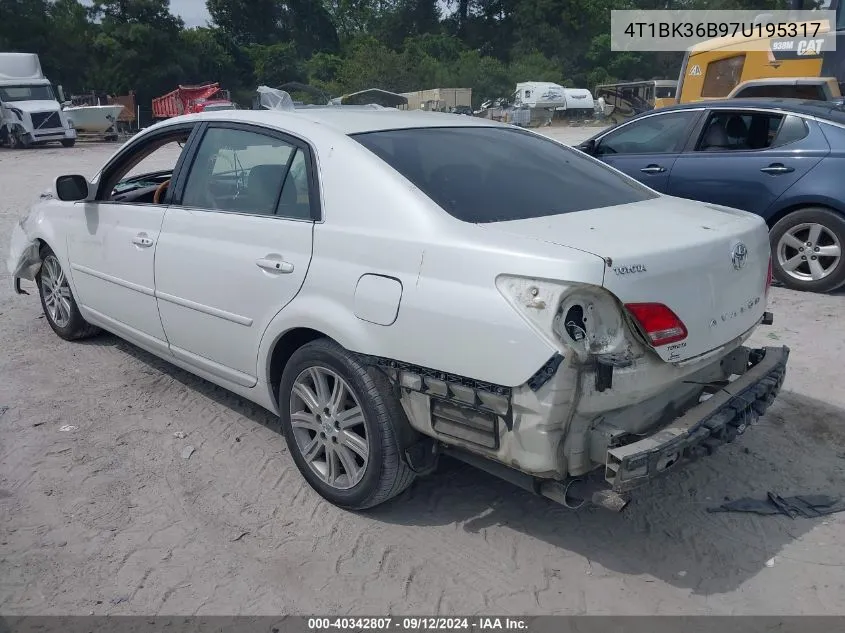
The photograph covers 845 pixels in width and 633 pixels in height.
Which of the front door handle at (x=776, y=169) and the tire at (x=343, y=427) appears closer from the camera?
the tire at (x=343, y=427)

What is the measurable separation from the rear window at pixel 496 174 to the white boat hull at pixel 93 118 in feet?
106

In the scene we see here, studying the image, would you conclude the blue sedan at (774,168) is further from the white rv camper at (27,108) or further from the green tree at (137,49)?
the green tree at (137,49)

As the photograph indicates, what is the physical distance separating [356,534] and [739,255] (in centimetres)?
195

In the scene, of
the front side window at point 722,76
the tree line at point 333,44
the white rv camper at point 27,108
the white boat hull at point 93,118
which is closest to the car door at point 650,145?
the front side window at point 722,76

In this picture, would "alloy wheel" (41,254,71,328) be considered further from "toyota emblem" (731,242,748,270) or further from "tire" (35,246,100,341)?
"toyota emblem" (731,242,748,270)

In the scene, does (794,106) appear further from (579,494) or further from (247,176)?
(579,494)

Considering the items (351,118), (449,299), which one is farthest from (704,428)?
(351,118)

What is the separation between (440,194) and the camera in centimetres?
304

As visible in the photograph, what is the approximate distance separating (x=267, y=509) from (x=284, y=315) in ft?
2.90

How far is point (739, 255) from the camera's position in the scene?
2.98 m

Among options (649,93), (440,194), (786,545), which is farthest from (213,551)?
(649,93)

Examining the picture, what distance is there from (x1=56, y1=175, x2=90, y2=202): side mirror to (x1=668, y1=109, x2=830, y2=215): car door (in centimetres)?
511

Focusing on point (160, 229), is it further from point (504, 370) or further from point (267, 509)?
point (504, 370)

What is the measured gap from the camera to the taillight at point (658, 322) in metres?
2.56
